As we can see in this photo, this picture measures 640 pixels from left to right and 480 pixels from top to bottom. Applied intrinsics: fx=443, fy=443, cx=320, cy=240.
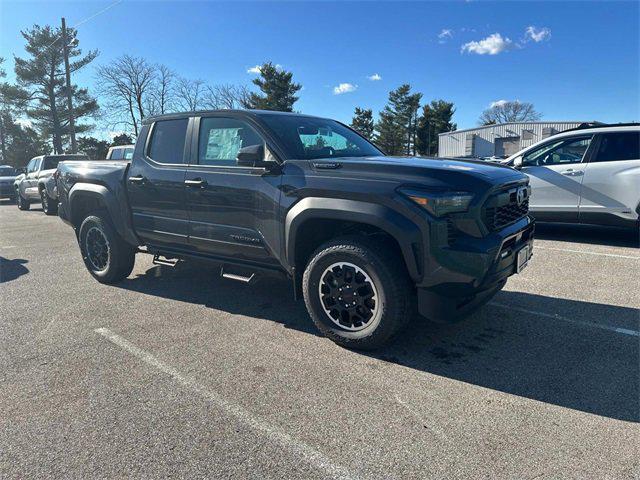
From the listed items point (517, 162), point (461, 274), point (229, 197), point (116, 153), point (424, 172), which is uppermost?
point (116, 153)

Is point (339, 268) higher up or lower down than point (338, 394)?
higher up

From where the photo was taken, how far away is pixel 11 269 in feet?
21.2

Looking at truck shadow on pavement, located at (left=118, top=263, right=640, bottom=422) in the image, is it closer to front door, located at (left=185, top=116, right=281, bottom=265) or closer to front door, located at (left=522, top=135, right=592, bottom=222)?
front door, located at (left=185, top=116, right=281, bottom=265)

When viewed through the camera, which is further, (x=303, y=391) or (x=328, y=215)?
(x=328, y=215)

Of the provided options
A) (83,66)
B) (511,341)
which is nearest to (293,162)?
(511,341)

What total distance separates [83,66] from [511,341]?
4336 cm

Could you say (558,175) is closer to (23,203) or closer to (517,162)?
(517,162)

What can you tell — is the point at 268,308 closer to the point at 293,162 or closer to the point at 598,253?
the point at 293,162

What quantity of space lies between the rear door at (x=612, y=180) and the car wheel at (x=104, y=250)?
6913 millimetres

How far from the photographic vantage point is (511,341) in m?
3.58

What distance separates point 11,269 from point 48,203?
8.93m

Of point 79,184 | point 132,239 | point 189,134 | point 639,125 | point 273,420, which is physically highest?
point 639,125

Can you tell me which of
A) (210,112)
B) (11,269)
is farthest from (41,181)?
(210,112)

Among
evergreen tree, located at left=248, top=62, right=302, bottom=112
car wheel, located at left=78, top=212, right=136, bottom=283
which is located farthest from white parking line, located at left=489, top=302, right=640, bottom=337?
evergreen tree, located at left=248, top=62, right=302, bottom=112
